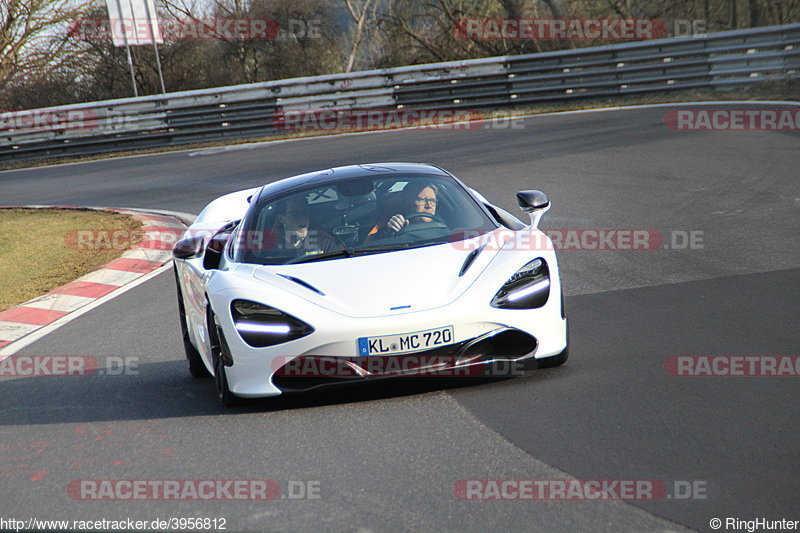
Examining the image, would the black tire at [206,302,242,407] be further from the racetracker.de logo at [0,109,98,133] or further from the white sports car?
the racetracker.de logo at [0,109,98,133]

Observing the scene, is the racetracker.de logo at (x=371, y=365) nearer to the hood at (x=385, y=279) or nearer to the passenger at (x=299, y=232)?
the hood at (x=385, y=279)

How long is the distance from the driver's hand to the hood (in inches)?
16.9

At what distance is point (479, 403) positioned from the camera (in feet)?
16.2

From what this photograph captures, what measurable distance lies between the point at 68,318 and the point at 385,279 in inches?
181

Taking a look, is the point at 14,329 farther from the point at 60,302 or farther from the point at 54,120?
the point at 54,120

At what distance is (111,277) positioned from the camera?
10.3 m

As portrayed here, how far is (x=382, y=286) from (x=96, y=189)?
13.7m

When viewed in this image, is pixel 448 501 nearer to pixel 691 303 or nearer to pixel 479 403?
pixel 479 403

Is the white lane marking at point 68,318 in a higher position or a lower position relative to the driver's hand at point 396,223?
lower

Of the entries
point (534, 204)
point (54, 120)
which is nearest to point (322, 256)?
point (534, 204)

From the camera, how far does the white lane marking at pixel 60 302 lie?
9.18m

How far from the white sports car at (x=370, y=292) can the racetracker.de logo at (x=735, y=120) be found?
35.7 ft

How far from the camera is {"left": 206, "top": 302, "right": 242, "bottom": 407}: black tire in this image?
5.25m

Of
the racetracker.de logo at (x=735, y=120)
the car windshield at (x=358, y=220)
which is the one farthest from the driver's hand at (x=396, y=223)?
the racetracker.de logo at (x=735, y=120)
